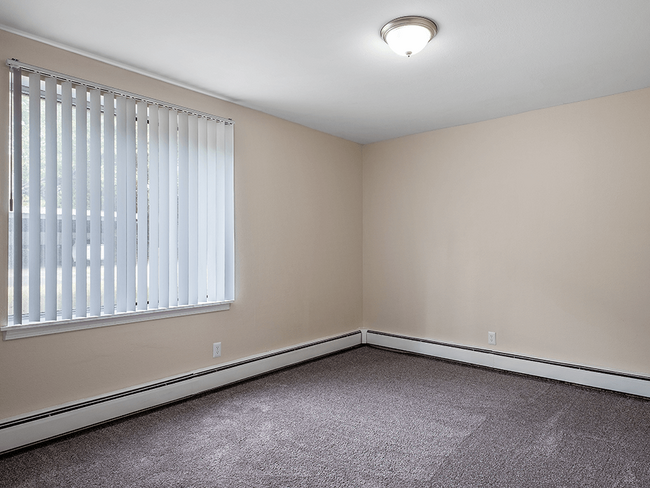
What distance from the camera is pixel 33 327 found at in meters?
2.56

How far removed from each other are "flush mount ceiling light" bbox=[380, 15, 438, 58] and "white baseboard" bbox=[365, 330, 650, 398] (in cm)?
294

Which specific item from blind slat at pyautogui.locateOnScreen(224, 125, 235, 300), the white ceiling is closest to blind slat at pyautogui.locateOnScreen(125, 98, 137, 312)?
the white ceiling

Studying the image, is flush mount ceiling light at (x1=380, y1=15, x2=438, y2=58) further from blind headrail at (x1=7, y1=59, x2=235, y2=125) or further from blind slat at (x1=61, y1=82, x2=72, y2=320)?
A: blind slat at (x1=61, y1=82, x2=72, y2=320)

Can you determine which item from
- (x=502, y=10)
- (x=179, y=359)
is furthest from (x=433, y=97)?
(x=179, y=359)

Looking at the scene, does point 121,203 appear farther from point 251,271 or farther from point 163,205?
point 251,271

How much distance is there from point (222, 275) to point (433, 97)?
235 centimetres

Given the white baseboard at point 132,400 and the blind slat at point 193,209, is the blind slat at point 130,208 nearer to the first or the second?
the blind slat at point 193,209

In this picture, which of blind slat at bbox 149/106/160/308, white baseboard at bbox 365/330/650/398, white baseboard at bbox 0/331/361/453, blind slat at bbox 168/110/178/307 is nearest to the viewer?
white baseboard at bbox 0/331/361/453

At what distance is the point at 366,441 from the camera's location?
8.48 feet

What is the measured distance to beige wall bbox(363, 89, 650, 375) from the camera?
3.44m

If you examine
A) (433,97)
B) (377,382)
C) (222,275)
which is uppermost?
(433,97)

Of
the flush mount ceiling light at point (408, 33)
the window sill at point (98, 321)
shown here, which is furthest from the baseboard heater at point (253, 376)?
the flush mount ceiling light at point (408, 33)

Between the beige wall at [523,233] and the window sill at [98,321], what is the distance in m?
2.21

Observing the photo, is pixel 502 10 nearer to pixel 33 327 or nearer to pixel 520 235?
pixel 520 235
